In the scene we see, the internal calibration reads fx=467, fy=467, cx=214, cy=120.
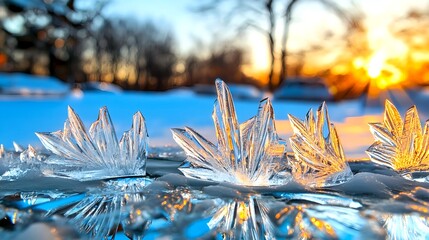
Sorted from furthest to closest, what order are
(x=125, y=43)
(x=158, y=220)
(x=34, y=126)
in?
1. (x=125, y=43)
2. (x=34, y=126)
3. (x=158, y=220)

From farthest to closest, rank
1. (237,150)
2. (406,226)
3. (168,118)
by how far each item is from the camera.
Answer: (168,118) → (237,150) → (406,226)

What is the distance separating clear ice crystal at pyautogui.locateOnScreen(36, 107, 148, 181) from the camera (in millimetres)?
806

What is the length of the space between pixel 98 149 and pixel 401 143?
555 mm

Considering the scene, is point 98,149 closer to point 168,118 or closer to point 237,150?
point 237,150

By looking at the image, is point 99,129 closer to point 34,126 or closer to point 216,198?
point 216,198

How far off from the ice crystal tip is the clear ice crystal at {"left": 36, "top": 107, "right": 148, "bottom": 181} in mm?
437

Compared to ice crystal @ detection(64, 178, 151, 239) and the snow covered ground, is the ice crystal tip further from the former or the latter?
the snow covered ground

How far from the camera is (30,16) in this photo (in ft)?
77.1

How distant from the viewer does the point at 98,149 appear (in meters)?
0.82

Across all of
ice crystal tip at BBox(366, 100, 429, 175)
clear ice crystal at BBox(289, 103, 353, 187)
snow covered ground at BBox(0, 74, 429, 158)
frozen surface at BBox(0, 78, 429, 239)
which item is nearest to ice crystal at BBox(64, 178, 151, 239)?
frozen surface at BBox(0, 78, 429, 239)

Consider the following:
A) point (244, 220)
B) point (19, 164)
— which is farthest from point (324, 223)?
point (19, 164)

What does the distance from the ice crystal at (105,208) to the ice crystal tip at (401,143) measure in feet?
1.47

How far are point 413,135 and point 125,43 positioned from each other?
42997mm

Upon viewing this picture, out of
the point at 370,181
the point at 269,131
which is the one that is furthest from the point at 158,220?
the point at 370,181
